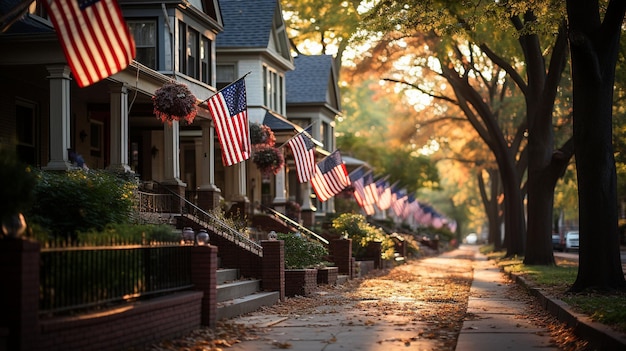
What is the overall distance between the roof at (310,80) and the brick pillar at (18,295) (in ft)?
119

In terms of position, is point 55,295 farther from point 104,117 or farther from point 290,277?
point 104,117

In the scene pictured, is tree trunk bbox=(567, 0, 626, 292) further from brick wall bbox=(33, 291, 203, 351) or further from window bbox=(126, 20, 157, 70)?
window bbox=(126, 20, 157, 70)

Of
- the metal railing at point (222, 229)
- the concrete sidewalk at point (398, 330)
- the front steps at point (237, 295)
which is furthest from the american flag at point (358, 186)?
the concrete sidewalk at point (398, 330)

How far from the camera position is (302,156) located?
29.7 meters

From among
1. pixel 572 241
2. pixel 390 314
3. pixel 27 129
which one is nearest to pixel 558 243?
pixel 572 241

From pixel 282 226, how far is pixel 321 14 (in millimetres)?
20439

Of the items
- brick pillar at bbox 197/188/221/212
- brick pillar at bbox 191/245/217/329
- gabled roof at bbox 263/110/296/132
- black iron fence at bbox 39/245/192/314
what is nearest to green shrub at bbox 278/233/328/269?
brick pillar at bbox 197/188/221/212

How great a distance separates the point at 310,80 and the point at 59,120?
91.0ft

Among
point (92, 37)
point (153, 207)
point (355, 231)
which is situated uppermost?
point (92, 37)

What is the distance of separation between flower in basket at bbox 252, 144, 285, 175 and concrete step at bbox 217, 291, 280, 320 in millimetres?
11710

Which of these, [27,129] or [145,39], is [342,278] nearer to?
[145,39]

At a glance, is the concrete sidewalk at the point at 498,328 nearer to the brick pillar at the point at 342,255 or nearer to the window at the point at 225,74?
the brick pillar at the point at 342,255

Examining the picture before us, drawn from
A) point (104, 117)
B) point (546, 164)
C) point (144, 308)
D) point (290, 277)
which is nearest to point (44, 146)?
point (104, 117)

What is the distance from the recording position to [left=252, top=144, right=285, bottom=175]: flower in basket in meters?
31.9
